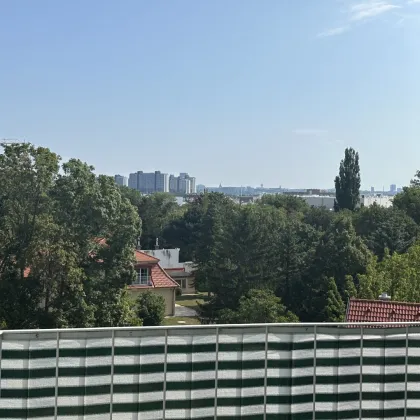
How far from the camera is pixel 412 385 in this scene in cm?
679

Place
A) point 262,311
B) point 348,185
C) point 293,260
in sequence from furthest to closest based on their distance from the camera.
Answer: point 348,185, point 293,260, point 262,311

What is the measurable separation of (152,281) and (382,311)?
24.2 meters

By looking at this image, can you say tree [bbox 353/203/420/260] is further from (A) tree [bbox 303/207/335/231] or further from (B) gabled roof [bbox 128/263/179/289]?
(A) tree [bbox 303/207/335/231]

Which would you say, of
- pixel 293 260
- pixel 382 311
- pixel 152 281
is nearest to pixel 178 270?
pixel 293 260

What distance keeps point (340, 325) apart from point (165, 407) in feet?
6.56

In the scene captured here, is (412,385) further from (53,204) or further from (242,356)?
(53,204)

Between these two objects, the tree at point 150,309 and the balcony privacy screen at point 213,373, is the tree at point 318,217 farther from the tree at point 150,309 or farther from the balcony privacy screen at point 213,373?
the balcony privacy screen at point 213,373

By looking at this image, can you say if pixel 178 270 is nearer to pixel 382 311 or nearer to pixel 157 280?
pixel 157 280

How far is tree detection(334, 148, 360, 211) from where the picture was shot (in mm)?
74312

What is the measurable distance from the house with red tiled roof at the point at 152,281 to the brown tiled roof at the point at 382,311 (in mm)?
21917

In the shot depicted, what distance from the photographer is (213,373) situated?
21.4 feet

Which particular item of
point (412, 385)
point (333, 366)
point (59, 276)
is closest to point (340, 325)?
point (333, 366)

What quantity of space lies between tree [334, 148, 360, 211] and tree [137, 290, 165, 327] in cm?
4607

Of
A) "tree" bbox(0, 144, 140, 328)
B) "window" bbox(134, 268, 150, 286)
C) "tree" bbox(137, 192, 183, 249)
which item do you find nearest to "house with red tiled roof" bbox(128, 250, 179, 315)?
"window" bbox(134, 268, 150, 286)
